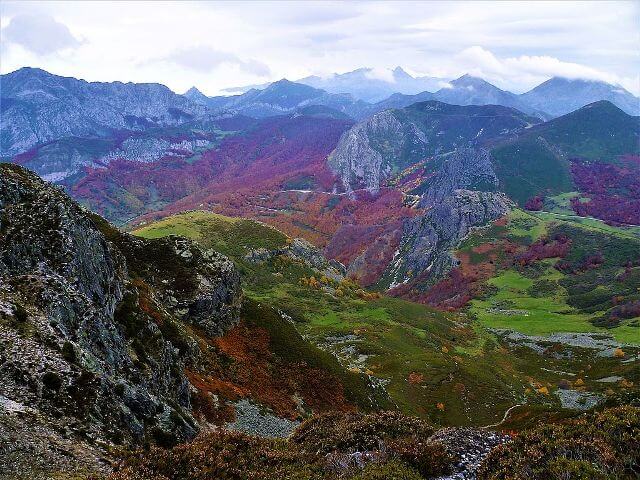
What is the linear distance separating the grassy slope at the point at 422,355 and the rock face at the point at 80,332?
3255 cm

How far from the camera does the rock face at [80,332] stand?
93.1ft

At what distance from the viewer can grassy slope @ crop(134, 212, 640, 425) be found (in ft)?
359

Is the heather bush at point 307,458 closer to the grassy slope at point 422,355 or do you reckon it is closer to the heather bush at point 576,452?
the heather bush at point 576,452

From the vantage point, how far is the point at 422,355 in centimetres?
14000

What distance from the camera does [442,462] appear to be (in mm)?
27484

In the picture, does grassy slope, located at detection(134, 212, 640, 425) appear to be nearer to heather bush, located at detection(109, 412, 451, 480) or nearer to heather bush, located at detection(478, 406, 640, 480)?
heather bush, located at detection(109, 412, 451, 480)

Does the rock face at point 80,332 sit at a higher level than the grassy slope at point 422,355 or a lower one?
higher

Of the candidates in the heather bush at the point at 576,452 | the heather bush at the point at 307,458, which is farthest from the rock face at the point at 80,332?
the heather bush at the point at 576,452

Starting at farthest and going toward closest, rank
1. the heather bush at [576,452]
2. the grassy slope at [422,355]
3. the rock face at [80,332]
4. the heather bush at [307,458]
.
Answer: the grassy slope at [422,355] → the rock face at [80,332] → the heather bush at [307,458] → the heather bush at [576,452]

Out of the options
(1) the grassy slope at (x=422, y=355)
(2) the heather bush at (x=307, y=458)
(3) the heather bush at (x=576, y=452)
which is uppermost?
(3) the heather bush at (x=576, y=452)

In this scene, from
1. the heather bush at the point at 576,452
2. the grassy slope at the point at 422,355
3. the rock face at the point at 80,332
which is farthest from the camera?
the grassy slope at the point at 422,355

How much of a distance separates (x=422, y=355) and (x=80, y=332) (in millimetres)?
117088

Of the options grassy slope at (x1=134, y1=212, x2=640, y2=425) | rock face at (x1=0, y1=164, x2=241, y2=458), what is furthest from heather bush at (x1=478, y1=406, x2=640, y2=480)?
grassy slope at (x1=134, y1=212, x2=640, y2=425)

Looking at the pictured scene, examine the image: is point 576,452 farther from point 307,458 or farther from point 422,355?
point 422,355
